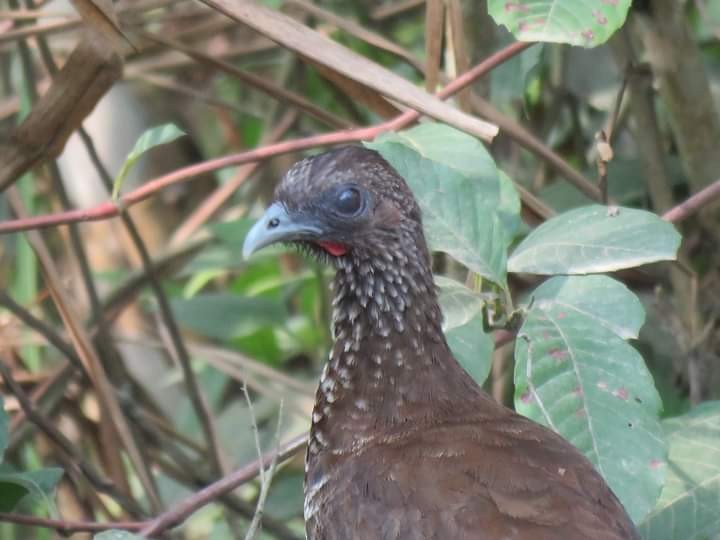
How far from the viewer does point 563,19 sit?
205 centimetres

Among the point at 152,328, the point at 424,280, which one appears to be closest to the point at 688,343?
the point at 424,280

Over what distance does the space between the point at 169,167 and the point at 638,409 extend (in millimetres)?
3141

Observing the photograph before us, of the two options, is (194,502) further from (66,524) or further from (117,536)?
(117,536)

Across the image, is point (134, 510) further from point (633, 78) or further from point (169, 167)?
point (169, 167)

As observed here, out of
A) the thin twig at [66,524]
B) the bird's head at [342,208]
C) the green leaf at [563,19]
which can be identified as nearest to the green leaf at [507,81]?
the bird's head at [342,208]

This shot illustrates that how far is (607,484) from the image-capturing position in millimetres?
1980

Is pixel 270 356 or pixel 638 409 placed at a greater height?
pixel 638 409

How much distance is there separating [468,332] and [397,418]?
27 centimetres

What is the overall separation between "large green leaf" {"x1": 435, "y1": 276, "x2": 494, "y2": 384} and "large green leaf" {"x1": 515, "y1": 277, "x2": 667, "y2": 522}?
0.10 m

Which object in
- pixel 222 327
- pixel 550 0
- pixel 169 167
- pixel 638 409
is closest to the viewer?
pixel 638 409

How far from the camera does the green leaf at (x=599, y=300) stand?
6.42 ft

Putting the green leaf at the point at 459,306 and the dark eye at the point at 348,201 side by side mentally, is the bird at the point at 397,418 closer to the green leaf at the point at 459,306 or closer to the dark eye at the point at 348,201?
the dark eye at the point at 348,201

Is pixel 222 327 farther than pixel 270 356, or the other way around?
pixel 270 356

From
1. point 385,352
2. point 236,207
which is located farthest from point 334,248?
point 236,207
